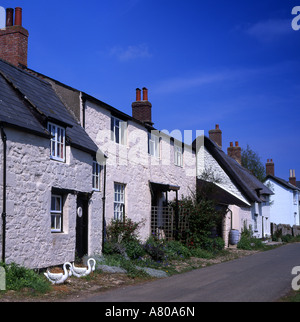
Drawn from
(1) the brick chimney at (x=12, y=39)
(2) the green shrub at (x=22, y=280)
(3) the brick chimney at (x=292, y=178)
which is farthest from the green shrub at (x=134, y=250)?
(3) the brick chimney at (x=292, y=178)

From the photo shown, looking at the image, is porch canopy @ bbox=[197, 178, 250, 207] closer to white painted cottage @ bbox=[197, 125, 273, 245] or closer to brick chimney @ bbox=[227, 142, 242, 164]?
white painted cottage @ bbox=[197, 125, 273, 245]

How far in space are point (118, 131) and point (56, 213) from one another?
603 cm

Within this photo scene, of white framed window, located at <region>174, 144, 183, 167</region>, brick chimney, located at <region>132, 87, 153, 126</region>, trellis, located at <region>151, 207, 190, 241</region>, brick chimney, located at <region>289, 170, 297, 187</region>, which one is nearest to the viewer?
trellis, located at <region>151, 207, 190, 241</region>

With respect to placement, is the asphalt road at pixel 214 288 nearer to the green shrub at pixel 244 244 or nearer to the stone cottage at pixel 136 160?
the stone cottage at pixel 136 160

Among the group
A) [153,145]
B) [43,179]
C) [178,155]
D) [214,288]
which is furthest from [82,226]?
[178,155]

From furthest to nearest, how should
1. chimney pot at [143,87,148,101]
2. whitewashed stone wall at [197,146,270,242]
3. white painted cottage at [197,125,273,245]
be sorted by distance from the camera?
whitewashed stone wall at [197,146,270,242], white painted cottage at [197,125,273,245], chimney pot at [143,87,148,101]

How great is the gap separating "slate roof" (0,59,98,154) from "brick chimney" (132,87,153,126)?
658 centimetres

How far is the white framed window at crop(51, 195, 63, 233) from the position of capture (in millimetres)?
13198

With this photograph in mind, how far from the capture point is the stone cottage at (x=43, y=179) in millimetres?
11234

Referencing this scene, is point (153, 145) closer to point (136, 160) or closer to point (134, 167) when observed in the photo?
point (136, 160)

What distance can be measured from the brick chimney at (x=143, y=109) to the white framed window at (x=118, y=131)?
3.30 m

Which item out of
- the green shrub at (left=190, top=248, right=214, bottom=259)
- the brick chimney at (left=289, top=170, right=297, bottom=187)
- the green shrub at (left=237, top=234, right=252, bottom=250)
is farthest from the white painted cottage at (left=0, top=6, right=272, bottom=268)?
the brick chimney at (left=289, top=170, right=297, bottom=187)
